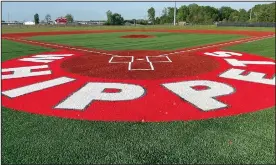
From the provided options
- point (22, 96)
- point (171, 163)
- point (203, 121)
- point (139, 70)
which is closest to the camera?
point (171, 163)

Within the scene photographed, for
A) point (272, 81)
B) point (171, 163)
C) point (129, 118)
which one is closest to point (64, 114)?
point (129, 118)

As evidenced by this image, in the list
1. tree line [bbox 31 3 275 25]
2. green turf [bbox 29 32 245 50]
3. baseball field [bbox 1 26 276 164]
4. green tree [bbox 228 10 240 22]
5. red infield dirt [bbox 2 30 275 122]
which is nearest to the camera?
baseball field [bbox 1 26 276 164]

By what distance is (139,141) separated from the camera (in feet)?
14.4

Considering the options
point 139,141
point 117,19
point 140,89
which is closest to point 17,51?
point 140,89

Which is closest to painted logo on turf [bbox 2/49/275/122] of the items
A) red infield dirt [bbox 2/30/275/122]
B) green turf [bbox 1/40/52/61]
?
red infield dirt [bbox 2/30/275/122]

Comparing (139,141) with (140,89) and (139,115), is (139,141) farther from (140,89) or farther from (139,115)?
(140,89)

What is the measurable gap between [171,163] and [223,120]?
183cm

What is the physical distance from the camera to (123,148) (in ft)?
13.8

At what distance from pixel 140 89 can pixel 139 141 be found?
10.2 ft

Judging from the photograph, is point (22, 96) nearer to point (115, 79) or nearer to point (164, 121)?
point (115, 79)

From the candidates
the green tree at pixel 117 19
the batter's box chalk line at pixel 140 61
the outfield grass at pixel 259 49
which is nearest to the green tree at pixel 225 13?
the green tree at pixel 117 19

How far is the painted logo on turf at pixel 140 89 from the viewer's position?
580 cm

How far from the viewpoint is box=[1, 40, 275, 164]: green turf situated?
3.91m

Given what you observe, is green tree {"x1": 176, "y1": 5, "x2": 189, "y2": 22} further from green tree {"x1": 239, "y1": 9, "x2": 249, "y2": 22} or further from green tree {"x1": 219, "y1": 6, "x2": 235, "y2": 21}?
green tree {"x1": 239, "y1": 9, "x2": 249, "y2": 22}
